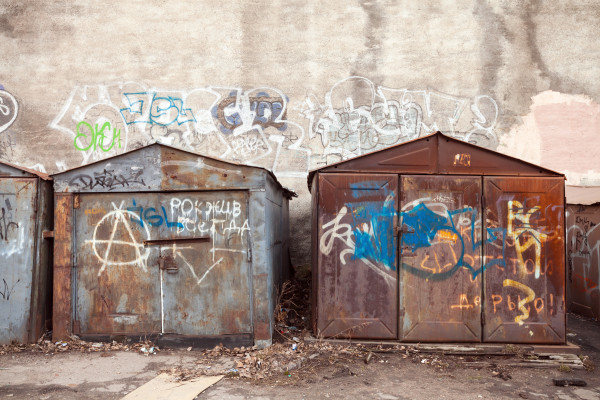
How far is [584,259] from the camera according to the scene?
25.2 feet

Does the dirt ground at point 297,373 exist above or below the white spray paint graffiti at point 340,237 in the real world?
below

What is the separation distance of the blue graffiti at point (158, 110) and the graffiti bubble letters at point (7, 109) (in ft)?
6.80

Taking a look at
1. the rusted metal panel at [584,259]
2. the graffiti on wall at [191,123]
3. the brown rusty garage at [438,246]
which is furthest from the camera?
the graffiti on wall at [191,123]

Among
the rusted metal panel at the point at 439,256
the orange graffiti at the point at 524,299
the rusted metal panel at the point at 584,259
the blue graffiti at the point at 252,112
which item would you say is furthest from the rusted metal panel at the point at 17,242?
the rusted metal panel at the point at 584,259

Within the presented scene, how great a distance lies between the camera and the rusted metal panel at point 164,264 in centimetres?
556

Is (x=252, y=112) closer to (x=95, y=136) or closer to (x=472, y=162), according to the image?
(x=95, y=136)

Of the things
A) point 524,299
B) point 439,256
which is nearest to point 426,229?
point 439,256

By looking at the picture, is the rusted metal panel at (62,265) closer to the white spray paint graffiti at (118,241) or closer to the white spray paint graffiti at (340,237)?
the white spray paint graffiti at (118,241)

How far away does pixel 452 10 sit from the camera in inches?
370

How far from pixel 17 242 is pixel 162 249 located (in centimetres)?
170

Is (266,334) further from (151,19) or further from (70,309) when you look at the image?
(151,19)

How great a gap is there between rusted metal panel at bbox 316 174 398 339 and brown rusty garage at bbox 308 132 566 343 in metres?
0.01

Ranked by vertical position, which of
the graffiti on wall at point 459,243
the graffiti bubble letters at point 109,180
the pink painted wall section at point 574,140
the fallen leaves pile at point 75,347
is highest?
the pink painted wall section at point 574,140

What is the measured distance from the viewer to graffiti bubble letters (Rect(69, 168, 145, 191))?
5598mm
